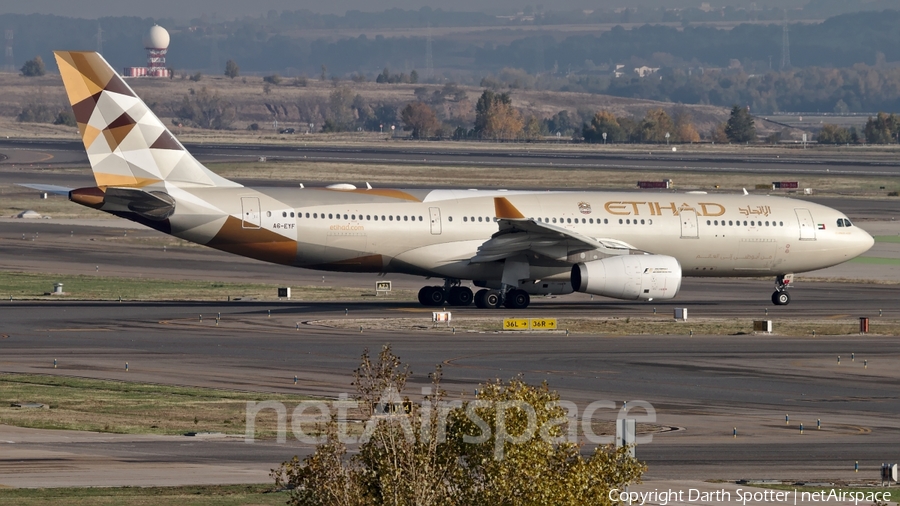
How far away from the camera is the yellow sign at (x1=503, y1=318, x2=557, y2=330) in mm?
41594

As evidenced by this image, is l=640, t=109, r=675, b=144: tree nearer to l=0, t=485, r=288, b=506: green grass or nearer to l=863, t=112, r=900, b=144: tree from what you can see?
l=863, t=112, r=900, b=144: tree

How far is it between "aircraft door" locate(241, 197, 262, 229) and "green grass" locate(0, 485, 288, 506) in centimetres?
2289

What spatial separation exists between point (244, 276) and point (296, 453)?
33212 mm

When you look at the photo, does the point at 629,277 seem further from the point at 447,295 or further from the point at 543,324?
the point at 447,295

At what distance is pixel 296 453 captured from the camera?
24250 millimetres

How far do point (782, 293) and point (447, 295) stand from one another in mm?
12331

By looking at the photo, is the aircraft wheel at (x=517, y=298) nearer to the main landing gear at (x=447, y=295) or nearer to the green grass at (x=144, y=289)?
the main landing gear at (x=447, y=295)

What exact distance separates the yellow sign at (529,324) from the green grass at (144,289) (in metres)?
10.0

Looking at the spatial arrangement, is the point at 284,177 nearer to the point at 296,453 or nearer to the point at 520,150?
the point at 520,150

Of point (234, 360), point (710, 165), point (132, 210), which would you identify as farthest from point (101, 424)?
point (710, 165)

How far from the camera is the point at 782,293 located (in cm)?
4888

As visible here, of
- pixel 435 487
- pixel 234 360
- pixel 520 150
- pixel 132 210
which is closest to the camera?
pixel 435 487

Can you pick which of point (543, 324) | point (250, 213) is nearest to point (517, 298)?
point (543, 324)

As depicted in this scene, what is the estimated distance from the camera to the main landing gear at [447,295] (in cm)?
4784
